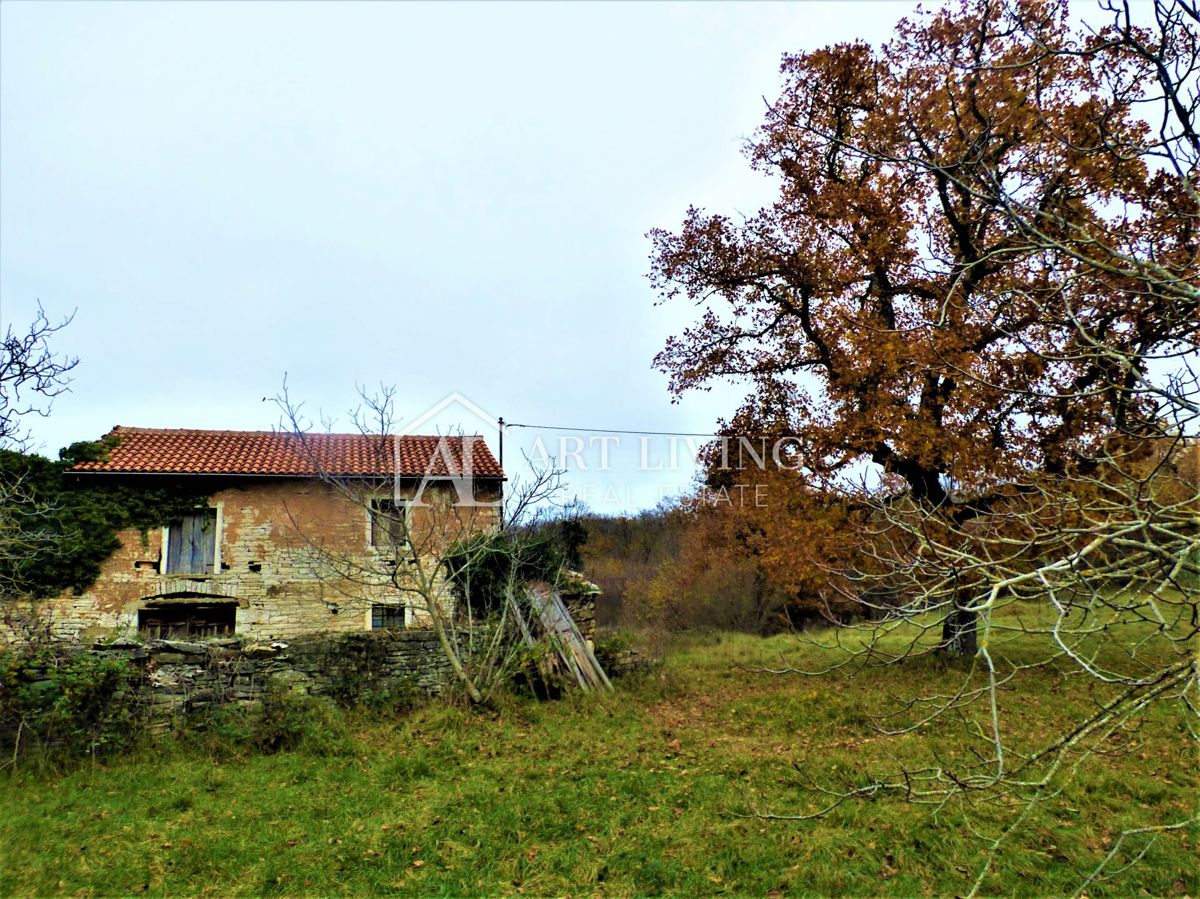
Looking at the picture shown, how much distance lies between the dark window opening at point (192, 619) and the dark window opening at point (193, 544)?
30.2 inches

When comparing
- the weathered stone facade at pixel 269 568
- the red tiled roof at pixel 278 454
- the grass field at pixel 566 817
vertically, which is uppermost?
the red tiled roof at pixel 278 454

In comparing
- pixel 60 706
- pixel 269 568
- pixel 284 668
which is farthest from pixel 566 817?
pixel 269 568

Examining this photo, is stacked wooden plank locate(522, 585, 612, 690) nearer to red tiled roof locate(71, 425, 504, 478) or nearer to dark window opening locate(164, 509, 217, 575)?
red tiled roof locate(71, 425, 504, 478)

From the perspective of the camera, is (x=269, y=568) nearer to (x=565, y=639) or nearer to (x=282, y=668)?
(x=282, y=668)

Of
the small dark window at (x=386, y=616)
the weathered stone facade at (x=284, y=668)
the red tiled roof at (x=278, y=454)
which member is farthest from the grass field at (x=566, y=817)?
the red tiled roof at (x=278, y=454)

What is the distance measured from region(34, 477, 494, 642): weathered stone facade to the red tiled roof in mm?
462

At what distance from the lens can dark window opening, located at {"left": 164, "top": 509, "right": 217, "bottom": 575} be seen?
50.1 ft

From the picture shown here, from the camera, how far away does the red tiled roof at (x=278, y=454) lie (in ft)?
51.0

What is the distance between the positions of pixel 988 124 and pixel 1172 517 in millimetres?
1776

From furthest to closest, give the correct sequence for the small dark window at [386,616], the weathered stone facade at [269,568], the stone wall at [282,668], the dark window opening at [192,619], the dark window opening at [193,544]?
1. the small dark window at [386,616]
2. the dark window opening at [193,544]
3. the dark window opening at [192,619]
4. the weathered stone facade at [269,568]
5. the stone wall at [282,668]

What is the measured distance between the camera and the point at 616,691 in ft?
37.7

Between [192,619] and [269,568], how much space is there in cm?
183

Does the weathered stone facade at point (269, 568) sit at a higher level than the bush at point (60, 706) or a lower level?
higher

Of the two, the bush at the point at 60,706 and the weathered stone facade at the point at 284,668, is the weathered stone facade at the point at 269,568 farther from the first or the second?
the bush at the point at 60,706
